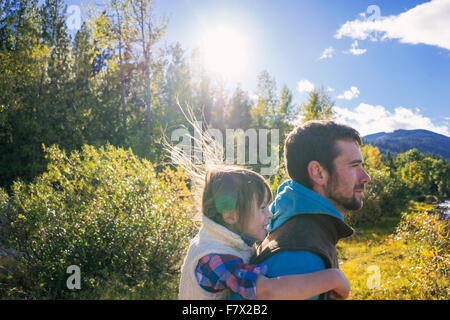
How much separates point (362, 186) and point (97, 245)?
4834 millimetres

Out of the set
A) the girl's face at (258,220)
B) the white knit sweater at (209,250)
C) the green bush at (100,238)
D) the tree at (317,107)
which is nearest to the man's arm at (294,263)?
the white knit sweater at (209,250)

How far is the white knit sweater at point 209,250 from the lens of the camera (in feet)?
5.88

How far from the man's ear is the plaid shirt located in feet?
1.90

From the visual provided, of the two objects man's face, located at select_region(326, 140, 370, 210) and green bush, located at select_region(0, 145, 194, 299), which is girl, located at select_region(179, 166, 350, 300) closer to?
man's face, located at select_region(326, 140, 370, 210)

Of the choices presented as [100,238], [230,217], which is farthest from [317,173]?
[100,238]

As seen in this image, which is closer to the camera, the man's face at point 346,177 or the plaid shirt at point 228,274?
the plaid shirt at point 228,274

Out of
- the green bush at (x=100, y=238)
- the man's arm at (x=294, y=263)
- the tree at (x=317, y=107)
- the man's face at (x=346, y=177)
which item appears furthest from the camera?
the tree at (x=317, y=107)

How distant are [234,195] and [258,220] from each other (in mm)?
236

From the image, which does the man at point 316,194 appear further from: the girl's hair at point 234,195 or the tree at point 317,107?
the tree at point 317,107

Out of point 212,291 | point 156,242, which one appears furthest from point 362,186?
point 156,242

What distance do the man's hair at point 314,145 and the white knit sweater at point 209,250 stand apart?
1.75ft

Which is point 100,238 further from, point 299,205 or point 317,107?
point 317,107

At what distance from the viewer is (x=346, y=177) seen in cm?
179

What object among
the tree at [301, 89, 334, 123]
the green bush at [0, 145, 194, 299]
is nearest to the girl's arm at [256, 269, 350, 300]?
the green bush at [0, 145, 194, 299]
